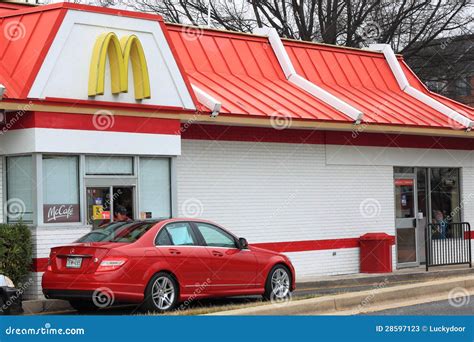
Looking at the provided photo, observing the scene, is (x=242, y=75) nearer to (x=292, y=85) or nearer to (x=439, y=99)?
(x=292, y=85)

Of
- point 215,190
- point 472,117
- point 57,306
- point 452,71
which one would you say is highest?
point 452,71

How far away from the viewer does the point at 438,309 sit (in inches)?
582

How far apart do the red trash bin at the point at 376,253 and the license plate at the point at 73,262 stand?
Result: 10.5 m

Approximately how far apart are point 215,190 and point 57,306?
214 inches

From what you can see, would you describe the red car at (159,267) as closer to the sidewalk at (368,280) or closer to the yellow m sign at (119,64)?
the sidewalk at (368,280)

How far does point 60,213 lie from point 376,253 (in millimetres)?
9112

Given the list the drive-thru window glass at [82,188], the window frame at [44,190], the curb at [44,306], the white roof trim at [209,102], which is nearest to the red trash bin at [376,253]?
the white roof trim at [209,102]

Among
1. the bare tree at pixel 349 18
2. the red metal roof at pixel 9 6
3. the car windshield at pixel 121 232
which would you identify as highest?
the bare tree at pixel 349 18

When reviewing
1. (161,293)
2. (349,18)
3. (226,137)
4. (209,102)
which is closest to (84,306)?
(161,293)

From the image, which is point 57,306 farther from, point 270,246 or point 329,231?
point 329,231

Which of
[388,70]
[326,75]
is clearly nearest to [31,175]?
[326,75]

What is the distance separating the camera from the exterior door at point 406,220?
2522cm

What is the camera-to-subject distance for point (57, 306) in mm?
16594

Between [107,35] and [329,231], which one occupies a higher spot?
[107,35]
